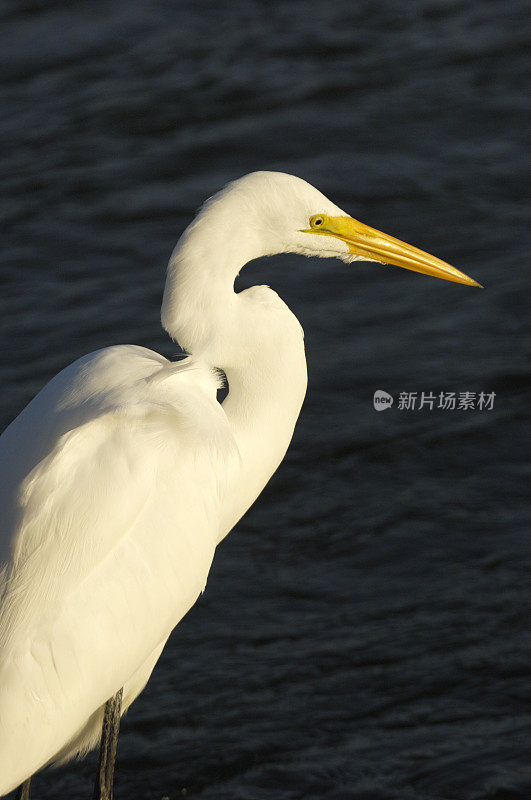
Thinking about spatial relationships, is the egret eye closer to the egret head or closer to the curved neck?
the egret head

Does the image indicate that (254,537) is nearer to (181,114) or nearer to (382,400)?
A: (382,400)

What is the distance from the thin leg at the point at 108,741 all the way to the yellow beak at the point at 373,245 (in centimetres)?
170

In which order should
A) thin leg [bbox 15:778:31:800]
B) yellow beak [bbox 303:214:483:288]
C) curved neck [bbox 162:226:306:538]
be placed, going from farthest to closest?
yellow beak [bbox 303:214:483:288]
thin leg [bbox 15:778:31:800]
curved neck [bbox 162:226:306:538]

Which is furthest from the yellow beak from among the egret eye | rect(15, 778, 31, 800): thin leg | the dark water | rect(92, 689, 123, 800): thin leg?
rect(15, 778, 31, 800): thin leg

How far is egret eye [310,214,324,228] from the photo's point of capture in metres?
4.22

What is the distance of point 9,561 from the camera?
3.68 metres

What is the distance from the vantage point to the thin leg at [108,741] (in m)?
4.09

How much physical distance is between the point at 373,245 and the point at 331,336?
2214 mm

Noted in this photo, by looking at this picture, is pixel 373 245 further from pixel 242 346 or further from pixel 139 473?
pixel 139 473

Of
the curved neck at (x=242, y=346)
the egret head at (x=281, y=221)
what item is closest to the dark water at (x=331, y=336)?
the curved neck at (x=242, y=346)

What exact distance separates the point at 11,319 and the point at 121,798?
3184 mm

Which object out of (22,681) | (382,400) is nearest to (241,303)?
(22,681)

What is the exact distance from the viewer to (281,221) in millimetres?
4141

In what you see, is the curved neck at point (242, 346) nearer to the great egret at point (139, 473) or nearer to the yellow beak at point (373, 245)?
the great egret at point (139, 473)
